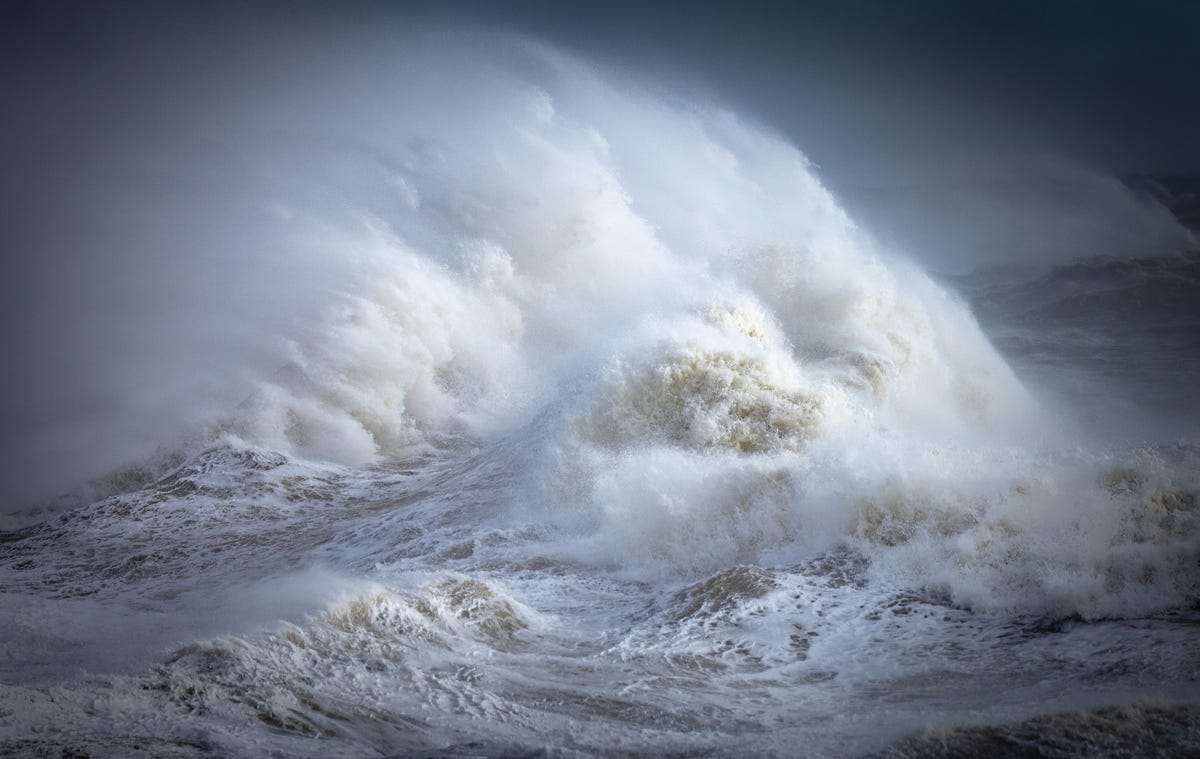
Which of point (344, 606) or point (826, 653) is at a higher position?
point (344, 606)

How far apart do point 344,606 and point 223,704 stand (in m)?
1.59

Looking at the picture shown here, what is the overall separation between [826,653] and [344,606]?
374 centimetres

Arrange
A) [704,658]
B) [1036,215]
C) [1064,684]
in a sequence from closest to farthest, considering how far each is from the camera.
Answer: [1064,684] < [704,658] < [1036,215]

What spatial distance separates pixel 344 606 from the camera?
5801mm

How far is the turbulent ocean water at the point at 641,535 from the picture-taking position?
13.8 feet

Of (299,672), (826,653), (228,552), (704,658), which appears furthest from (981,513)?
(228,552)

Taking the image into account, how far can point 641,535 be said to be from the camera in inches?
343

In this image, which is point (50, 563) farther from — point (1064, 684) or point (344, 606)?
point (1064, 684)

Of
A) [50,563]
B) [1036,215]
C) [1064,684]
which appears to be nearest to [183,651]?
[1064,684]

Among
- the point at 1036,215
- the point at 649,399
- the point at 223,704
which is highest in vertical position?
the point at 1036,215

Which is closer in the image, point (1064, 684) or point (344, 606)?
point (1064, 684)

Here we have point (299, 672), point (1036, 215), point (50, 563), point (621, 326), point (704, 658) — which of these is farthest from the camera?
point (1036, 215)

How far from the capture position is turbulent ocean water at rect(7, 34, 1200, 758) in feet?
13.8

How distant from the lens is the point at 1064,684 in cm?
440
